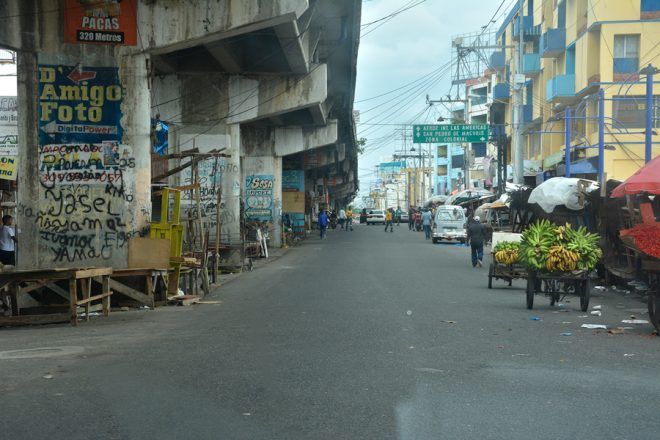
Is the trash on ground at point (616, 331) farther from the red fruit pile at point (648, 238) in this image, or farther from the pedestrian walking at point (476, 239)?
the pedestrian walking at point (476, 239)

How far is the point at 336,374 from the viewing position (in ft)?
26.9

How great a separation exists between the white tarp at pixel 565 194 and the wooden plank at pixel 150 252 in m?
9.93

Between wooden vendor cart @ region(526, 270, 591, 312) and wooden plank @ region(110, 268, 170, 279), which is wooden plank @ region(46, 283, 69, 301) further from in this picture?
wooden vendor cart @ region(526, 270, 591, 312)

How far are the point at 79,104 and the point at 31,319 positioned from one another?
210 inches

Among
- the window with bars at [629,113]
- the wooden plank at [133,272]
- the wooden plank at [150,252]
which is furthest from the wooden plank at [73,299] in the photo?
the window with bars at [629,113]

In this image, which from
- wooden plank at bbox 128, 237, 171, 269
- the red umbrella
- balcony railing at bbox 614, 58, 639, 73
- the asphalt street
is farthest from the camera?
balcony railing at bbox 614, 58, 639, 73

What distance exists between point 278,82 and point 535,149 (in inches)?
1249

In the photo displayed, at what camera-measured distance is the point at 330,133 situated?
142 ft

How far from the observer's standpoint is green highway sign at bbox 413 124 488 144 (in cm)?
4647

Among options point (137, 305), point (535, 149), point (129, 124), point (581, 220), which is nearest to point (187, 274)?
point (137, 305)

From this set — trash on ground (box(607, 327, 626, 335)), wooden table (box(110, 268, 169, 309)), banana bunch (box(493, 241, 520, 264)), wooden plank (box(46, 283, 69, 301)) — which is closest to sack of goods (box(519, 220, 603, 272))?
trash on ground (box(607, 327, 626, 335))

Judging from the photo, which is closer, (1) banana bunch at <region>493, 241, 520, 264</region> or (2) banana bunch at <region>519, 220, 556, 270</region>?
(2) banana bunch at <region>519, 220, 556, 270</region>

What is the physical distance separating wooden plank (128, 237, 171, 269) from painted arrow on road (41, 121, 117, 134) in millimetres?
2521

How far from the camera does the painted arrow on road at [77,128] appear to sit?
16562mm
